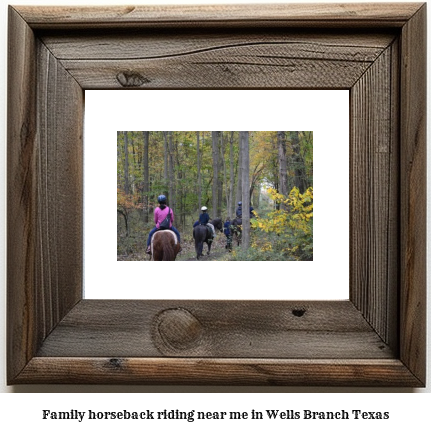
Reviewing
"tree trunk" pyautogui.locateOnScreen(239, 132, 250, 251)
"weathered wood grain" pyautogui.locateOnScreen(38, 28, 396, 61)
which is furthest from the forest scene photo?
"weathered wood grain" pyautogui.locateOnScreen(38, 28, 396, 61)

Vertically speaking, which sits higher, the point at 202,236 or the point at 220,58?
the point at 220,58

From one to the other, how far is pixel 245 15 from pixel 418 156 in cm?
31

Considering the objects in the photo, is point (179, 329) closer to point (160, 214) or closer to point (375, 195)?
point (160, 214)

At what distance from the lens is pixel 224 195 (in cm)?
69

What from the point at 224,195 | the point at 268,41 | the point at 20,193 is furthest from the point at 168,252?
the point at 268,41

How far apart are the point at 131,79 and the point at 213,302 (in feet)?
1.10

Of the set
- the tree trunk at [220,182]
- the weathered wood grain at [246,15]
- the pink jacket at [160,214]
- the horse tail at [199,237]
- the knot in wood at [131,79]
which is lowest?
the horse tail at [199,237]

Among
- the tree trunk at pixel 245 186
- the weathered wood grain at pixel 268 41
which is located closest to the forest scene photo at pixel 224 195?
the tree trunk at pixel 245 186

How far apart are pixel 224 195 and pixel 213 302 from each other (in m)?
0.15

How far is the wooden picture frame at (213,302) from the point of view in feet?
2.21

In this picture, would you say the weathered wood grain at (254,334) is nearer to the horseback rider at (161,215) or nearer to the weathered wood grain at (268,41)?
the horseback rider at (161,215)

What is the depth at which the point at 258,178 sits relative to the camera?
2.28 ft

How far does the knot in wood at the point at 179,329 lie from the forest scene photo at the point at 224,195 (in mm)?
80
